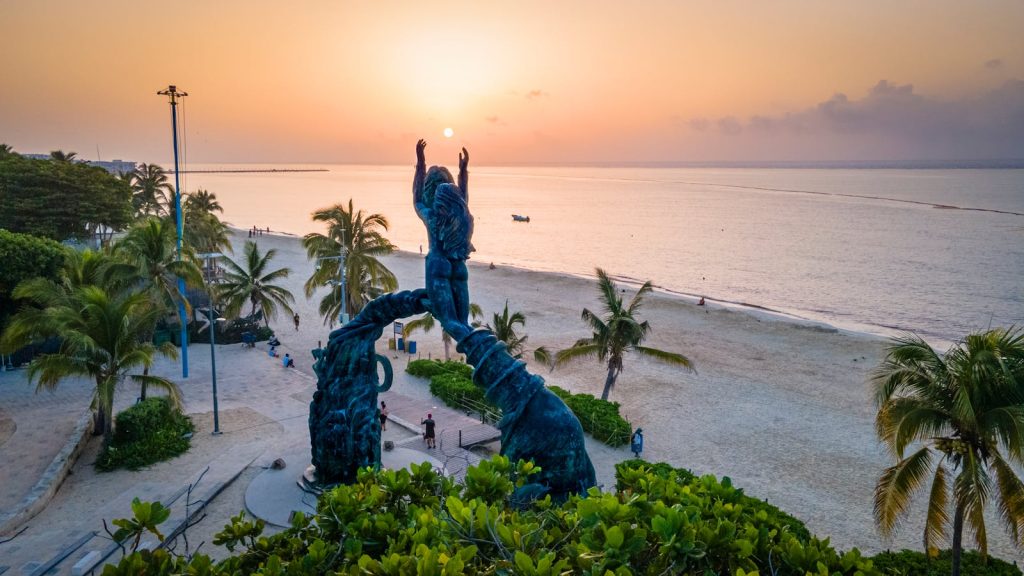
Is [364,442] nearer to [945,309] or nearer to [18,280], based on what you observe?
[18,280]

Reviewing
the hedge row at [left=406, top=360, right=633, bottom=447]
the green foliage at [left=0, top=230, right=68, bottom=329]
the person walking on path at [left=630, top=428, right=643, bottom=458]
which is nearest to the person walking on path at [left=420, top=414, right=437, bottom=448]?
the hedge row at [left=406, top=360, right=633, bottom=447]

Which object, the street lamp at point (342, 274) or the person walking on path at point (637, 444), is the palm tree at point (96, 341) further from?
the person walking on path at point (637, 444)

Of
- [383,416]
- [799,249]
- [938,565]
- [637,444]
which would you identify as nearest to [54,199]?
[383,416]

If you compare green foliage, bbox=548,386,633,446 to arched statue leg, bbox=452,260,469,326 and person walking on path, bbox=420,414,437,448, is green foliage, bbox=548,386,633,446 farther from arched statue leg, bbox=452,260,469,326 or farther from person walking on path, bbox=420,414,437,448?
arched statue leg, bbox=452,260,469,326

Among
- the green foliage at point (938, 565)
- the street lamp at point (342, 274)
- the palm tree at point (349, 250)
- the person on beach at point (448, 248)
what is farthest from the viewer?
the palm tree at point (349, 250)

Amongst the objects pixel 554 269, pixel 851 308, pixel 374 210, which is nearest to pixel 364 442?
pixel 851 308

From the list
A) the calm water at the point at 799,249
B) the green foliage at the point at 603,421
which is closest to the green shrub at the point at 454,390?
the green foliage at the point at 603,421
